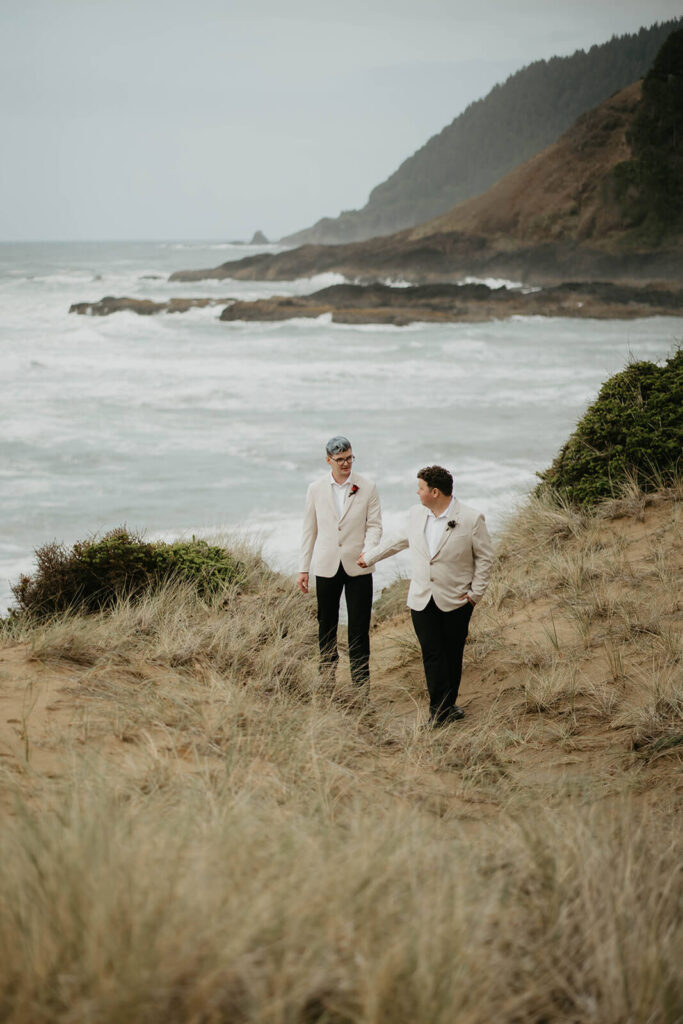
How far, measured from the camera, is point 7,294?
211ft

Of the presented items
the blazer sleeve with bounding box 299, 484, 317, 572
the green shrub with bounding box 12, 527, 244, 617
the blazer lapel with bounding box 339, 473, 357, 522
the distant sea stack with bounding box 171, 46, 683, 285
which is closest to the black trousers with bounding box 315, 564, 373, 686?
the blazer sleeve with bounding box 299, 484, 317, 572

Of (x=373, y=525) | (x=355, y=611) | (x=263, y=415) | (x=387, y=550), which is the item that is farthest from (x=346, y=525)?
(x=263, y=415)

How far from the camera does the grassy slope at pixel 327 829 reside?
2375 millimetres

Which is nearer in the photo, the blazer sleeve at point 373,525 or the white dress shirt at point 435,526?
the white dress shirt at point 435,526

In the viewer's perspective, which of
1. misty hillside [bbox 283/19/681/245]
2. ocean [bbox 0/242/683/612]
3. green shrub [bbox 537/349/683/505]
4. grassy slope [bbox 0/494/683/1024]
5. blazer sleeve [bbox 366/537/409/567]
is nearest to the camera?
grassy slope [bbox 0/494/683/1024]

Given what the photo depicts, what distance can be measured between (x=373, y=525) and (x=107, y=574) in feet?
9.66

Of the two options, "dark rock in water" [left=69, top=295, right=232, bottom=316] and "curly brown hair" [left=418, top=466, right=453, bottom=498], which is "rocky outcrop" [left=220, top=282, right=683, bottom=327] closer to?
"dark rock in water" [left=69, top=295, right=232, bottom=316]

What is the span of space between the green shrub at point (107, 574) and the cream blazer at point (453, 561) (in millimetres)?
2781

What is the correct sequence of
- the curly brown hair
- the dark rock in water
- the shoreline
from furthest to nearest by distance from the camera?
the dark rock in water < the shoreline < the curly brown hair

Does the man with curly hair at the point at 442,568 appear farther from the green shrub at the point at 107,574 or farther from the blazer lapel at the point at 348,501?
the green shrub at the point at 107,574

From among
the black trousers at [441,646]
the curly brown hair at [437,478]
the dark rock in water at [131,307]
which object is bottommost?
the black trousers at [441,646]

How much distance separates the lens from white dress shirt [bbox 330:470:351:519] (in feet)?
21.2

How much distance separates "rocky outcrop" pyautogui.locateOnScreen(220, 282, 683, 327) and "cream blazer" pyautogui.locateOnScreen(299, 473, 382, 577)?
43.1 m

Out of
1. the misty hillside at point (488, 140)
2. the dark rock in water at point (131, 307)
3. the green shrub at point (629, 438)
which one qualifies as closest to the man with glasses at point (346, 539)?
the green shrub at point (629, 438)
